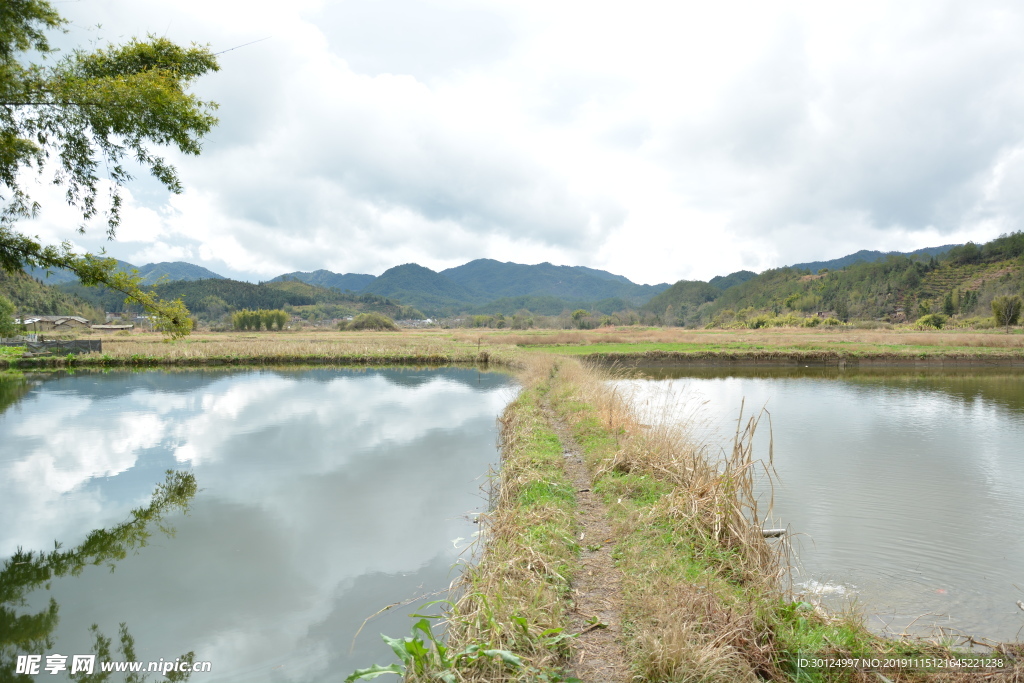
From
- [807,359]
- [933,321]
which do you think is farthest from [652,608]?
[933,321]

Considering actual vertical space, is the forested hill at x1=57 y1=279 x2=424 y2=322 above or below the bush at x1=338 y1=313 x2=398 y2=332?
above

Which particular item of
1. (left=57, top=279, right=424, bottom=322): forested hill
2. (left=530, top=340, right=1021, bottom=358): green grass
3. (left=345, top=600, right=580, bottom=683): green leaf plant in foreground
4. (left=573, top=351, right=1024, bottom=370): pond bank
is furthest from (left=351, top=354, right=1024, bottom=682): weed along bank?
(left=57, top=279, right=424, bottom=322): forested hill

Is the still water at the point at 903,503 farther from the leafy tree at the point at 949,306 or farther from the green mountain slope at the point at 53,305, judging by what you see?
the green mountain slope at the point at 53,305

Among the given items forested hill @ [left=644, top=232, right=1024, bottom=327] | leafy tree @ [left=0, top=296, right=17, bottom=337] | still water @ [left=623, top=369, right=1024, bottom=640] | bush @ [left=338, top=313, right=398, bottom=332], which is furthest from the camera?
bush @ [left=338, top=313, right=398, bottom=332]

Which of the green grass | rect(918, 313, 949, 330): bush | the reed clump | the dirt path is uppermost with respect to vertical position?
rect(918, 313, 949, 330): bush

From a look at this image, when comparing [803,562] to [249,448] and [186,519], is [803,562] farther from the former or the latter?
[249,448]

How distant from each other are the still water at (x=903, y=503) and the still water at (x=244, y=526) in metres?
4.28

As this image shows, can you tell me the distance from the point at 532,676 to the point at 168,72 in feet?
32.1

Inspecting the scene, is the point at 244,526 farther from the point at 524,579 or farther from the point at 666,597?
the point at 666,597

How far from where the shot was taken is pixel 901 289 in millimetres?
90375

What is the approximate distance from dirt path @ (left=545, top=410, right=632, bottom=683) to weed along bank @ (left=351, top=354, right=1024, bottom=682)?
0.04 feet

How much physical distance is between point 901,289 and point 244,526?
366 ft

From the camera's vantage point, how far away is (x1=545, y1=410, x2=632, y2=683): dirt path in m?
3.30

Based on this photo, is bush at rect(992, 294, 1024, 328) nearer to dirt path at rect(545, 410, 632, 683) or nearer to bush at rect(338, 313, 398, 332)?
dirt path at rect(545, 410, 632, 683)
